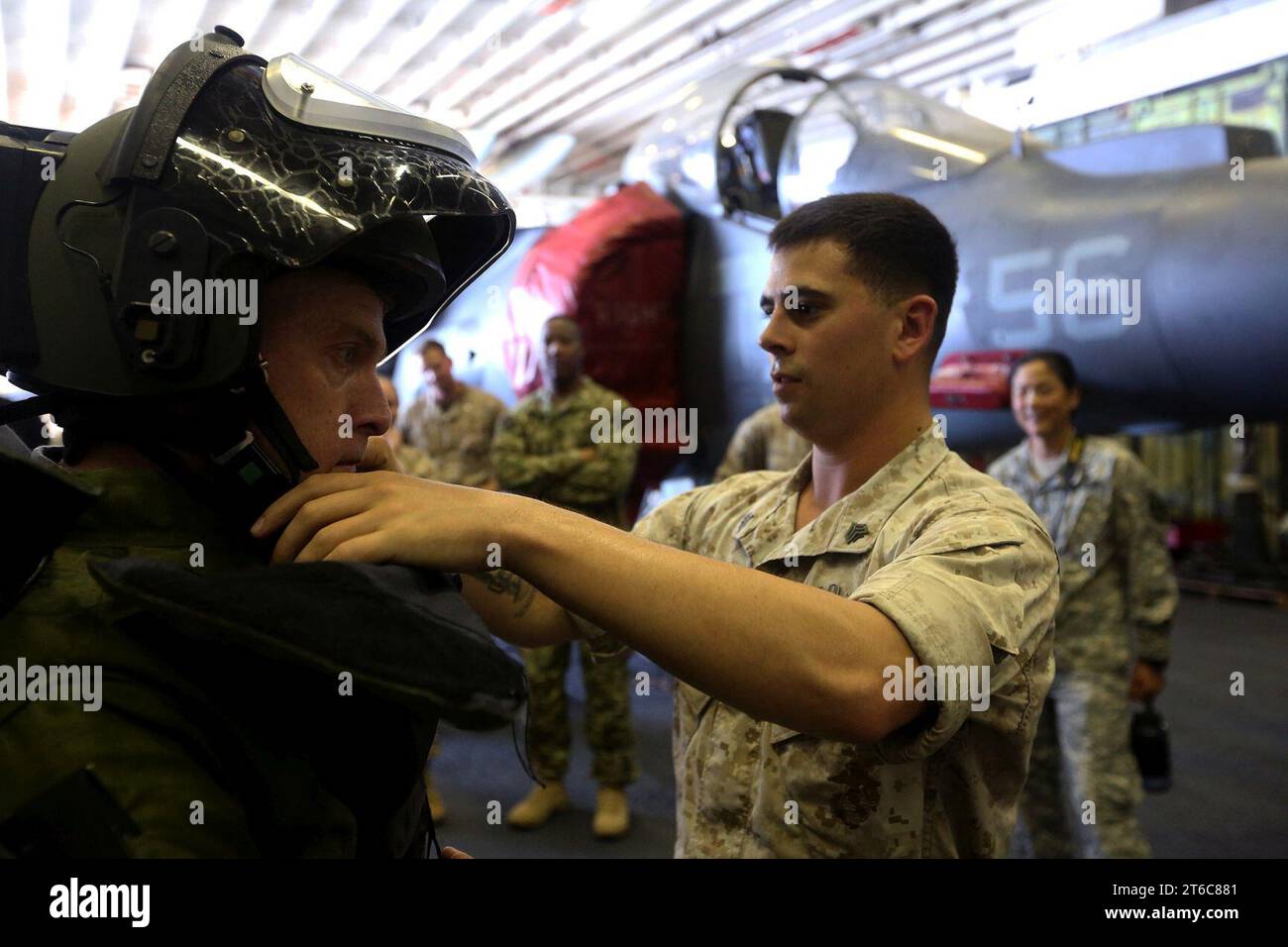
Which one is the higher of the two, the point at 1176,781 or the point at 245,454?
the point at 245,454

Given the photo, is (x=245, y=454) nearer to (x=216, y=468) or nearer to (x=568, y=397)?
(x=216, y=468)

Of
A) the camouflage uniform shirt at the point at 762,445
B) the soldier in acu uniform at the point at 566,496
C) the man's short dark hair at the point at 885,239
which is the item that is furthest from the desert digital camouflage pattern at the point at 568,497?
the man's short dark hair at the point at 885,239

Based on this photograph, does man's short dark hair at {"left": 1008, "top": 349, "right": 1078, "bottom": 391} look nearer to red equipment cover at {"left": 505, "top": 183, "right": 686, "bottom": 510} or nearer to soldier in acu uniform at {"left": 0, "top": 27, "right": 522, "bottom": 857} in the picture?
red equipment cover at {"left": 505, "top": 183, "right": 686, "bottom": 510}

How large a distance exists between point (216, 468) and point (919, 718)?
2.38 feet

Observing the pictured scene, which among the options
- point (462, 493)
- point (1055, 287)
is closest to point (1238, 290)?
point (1055, 287)

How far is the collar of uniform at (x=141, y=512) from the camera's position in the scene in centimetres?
80

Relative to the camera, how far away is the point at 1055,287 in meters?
2.64

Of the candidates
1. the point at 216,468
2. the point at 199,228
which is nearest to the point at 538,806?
the point at 216,468

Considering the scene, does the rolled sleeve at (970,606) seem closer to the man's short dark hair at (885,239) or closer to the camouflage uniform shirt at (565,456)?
the man's short dark hair at (885,239)

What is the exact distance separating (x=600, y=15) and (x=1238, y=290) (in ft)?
15.5

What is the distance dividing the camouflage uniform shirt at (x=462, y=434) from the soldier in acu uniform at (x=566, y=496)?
0.76 m

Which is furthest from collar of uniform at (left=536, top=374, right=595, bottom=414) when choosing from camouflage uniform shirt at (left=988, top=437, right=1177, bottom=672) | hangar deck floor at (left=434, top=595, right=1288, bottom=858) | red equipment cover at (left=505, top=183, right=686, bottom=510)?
camouflage uniform shirt at (left=988, top=437, right=1177, bottom=672)

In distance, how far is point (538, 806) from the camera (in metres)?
3.22

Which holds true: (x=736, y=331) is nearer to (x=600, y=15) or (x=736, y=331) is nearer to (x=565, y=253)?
(x=565, y=253)
